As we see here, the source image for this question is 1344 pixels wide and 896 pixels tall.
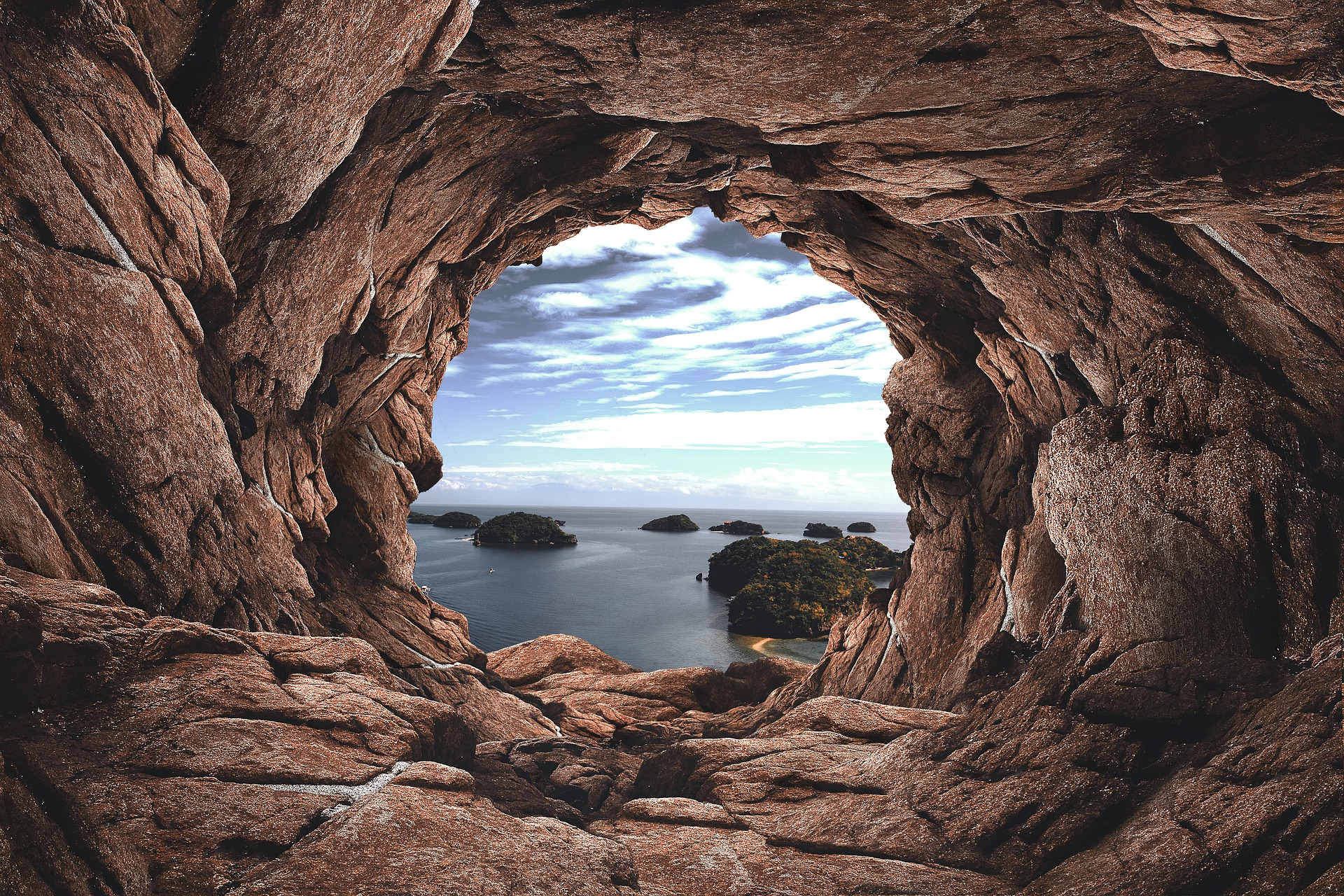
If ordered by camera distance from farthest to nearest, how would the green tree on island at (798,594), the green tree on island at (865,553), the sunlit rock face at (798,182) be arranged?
the green tree on island at (865,553) < the green tree on island at (798,594) < the sunlit rock face at (798,182)

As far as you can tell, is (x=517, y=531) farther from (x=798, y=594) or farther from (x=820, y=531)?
(x=798, y=594)

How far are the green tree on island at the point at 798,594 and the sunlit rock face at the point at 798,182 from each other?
41.6 meters

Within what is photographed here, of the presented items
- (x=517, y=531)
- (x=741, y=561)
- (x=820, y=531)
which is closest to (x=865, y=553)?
(x=741, y=561)

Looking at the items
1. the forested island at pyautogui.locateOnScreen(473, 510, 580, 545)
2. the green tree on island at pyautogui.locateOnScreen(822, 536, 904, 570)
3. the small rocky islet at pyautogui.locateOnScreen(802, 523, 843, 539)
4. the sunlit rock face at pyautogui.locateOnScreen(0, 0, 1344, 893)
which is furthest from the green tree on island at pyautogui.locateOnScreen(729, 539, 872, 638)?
the small rocky islet at pyautogui.locateOnScreen(802, 523, 843, 539)

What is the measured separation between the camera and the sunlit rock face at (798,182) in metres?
7.74

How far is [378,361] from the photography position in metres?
21.4

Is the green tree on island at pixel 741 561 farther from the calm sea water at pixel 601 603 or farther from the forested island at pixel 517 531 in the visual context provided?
the forested island at pixel 517 531

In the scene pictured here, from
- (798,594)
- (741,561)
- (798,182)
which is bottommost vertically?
(798,594)

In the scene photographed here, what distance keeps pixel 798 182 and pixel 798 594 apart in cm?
5084

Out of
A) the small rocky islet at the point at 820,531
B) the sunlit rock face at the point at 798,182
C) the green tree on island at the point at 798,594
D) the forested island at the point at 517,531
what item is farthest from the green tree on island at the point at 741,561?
the small rocky islet at the point at 820,531

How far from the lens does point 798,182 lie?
14.9m

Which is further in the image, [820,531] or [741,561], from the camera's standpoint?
[820,531]

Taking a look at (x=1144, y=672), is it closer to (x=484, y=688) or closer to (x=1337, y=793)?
(x=1337, y=793)

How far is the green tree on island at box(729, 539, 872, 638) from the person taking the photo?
5816 centimetres
